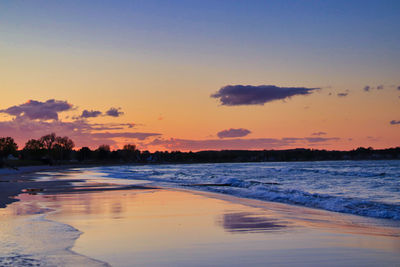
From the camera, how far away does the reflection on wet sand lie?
1032 cm

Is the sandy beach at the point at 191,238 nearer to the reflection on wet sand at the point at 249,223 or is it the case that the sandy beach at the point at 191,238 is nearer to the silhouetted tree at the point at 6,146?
the reflection on wet sand at the point at 249,223

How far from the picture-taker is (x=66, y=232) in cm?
953

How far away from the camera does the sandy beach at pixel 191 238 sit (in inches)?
275

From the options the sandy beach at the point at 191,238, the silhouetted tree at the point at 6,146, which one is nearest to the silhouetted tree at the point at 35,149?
the silhouetted tree at the point at 6,146

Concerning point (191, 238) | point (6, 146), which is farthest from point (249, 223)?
point (6, 146)

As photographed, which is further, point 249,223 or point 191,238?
point 249,223

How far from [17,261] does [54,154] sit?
172 metres

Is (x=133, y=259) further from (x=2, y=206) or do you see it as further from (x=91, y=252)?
(x=2, y=206)

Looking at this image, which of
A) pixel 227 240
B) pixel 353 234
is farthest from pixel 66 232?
pixel 353 234

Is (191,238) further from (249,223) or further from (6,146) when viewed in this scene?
(6,146)

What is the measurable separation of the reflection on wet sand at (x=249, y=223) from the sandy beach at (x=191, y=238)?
25 mm

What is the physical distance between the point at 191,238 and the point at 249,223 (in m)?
2.85

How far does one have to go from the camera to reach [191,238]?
29.7ft

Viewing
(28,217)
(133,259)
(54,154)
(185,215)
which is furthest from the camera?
(54,154)
